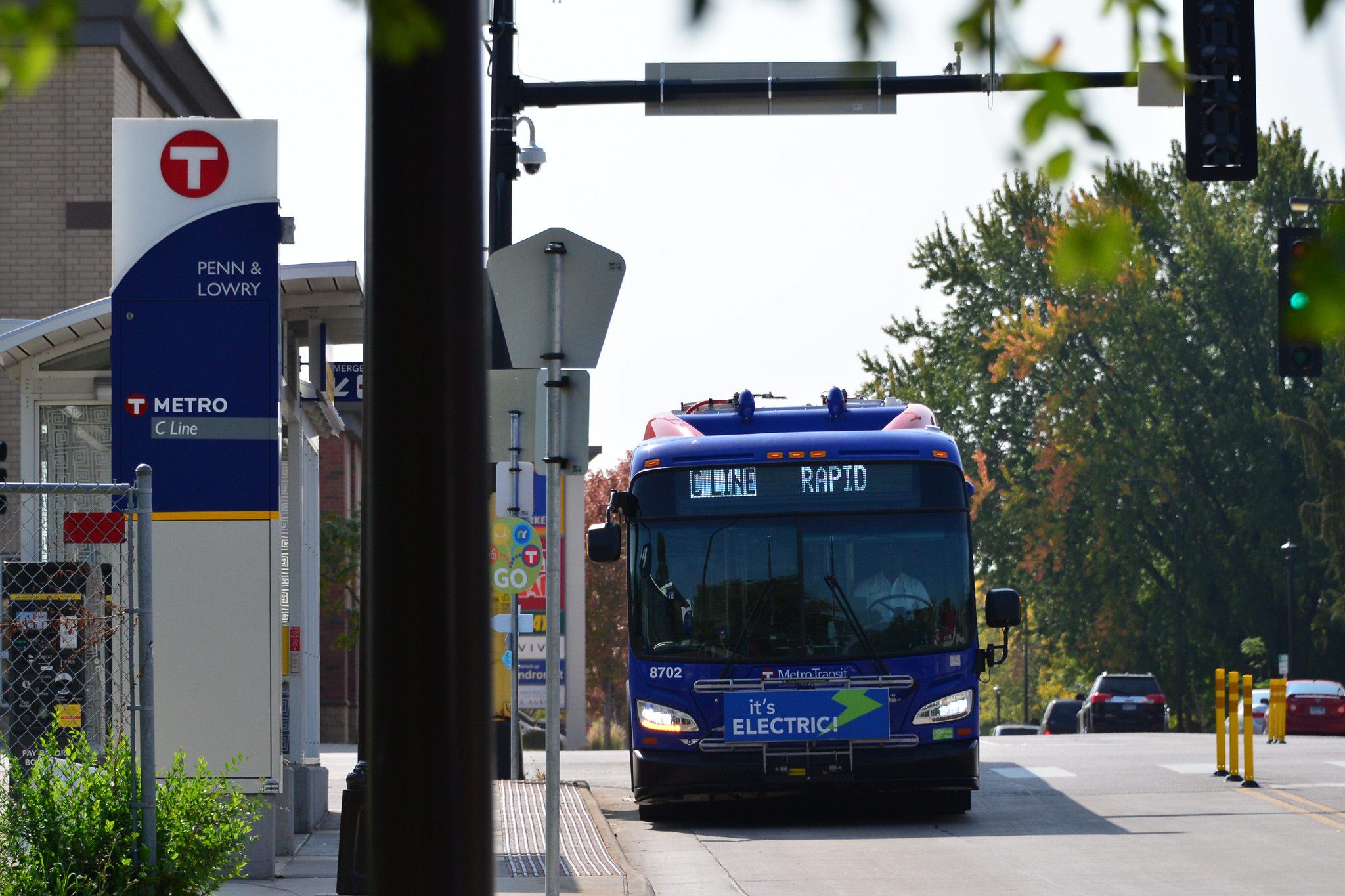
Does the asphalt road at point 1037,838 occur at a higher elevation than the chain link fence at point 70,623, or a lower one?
lower

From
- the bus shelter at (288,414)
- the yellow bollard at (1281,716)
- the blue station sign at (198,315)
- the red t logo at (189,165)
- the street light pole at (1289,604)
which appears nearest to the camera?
the blue station sign at (198,315)

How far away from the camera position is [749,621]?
13.7 m

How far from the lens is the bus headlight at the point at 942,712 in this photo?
13562 millimetres

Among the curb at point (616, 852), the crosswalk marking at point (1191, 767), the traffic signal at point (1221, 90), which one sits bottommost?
the crosswalk marking at point (1191, 767)

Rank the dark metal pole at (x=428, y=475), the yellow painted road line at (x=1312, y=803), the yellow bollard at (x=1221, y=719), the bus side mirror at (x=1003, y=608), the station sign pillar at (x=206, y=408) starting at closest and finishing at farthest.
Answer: the dark metal pole at (x=428, y=475) → the station sign pillar at (x=206, y=408) → the bus side mirror at (x=1003, y=608) → the yellow painted road line at (x=1312, y=803) → the yellow bollard at (x=1221, y=719)

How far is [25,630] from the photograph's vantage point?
13117 millimetres

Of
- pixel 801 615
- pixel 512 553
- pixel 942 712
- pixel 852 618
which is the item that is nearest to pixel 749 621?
pixel 801 615

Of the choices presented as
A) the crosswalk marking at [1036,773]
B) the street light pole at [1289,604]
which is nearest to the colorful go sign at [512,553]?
the crosswalk marking at [1036,773]

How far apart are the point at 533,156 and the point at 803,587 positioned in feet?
17.7

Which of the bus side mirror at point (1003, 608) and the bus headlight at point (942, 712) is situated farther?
the bus side mirror at point (1003, 608)

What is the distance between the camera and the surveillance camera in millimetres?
16781

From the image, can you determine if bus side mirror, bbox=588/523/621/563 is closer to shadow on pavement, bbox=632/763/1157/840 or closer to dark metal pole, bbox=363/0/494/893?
shadow on pavement, bbox=632/763/1157/840

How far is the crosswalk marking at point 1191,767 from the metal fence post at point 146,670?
43.4ft

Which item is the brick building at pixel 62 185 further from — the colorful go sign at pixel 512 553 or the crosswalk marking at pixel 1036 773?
the crosswalk marking at pixel 1036 773
